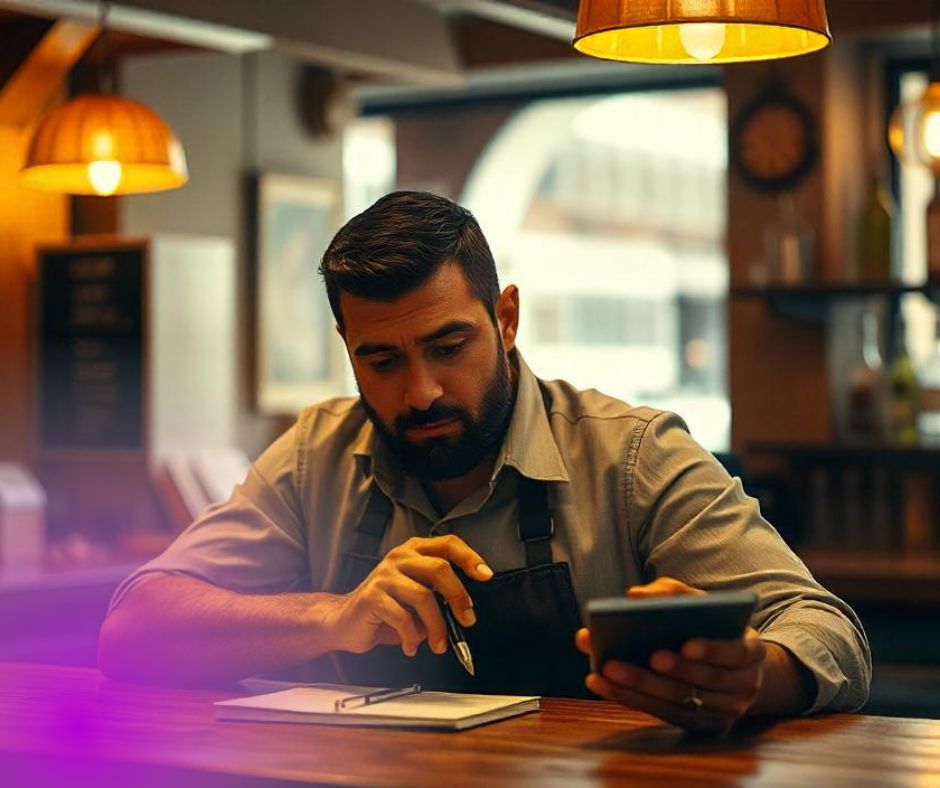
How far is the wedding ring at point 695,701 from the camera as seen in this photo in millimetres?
1834

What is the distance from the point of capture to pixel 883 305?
19.6 feet

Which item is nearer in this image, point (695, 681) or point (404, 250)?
point (695, 681)

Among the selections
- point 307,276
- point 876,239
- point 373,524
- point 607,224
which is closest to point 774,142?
point 876,239

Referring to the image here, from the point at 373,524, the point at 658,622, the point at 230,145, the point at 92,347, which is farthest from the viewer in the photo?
the point at 230,145

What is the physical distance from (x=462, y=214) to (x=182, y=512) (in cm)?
333

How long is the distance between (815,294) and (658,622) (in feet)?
12.8

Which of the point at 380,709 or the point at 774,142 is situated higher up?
the point at 774,142

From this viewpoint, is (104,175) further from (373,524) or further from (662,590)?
(662,590)

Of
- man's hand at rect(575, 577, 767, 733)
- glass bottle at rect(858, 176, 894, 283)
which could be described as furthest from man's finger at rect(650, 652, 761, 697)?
glass bottle at rect(858, 176, 894, 283)

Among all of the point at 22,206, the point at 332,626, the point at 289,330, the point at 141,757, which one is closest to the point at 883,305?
the point at 289,330

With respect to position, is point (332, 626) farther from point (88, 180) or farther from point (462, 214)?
point (88, 180)

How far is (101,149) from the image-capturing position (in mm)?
4082

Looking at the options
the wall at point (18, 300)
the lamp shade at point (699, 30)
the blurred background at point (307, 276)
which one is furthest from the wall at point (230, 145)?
the lamp shade at point (699, 30)

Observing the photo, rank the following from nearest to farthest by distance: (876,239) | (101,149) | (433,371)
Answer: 1. (433,371)
2. (101,149)
3. (876,239)
